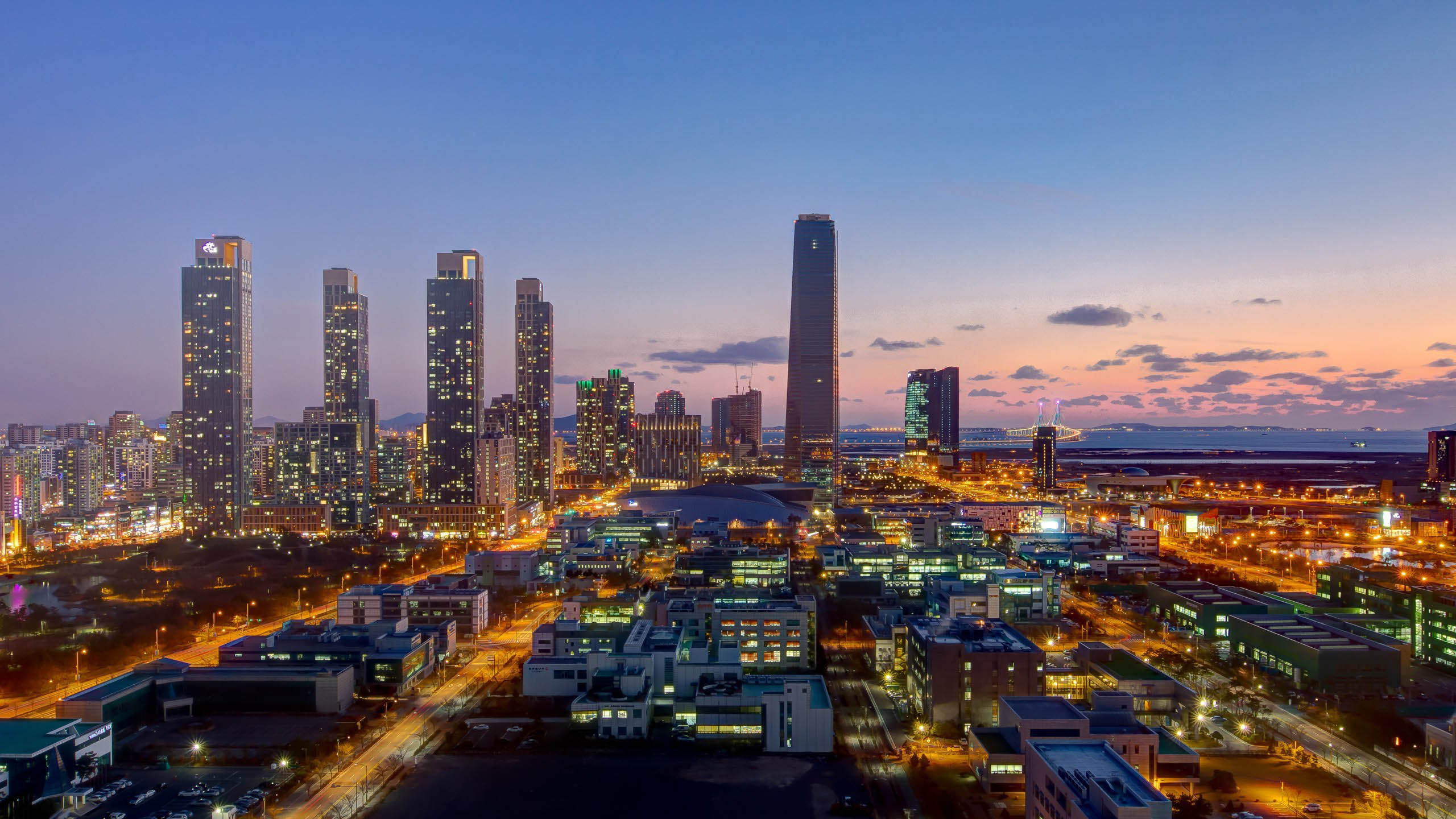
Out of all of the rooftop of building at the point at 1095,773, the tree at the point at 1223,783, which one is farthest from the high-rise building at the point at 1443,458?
the rooftop of building at the point at 1095,773

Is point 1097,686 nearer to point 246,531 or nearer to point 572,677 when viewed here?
point 572,677

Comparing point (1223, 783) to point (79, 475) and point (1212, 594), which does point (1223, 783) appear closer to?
point (1212, 594)

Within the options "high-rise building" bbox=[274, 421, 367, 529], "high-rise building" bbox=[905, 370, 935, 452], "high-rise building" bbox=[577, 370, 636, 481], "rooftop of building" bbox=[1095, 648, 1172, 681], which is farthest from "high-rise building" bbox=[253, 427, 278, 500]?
"high-rise building" bbox=[905, 370, 935, 452]

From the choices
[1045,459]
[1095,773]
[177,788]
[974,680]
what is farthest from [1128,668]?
[1045,459]

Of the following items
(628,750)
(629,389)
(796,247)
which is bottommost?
(628,750)

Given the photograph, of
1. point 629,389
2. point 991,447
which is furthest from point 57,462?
point 991,447

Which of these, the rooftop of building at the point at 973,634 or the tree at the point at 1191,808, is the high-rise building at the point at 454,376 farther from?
the tree at the point at 1191,808
